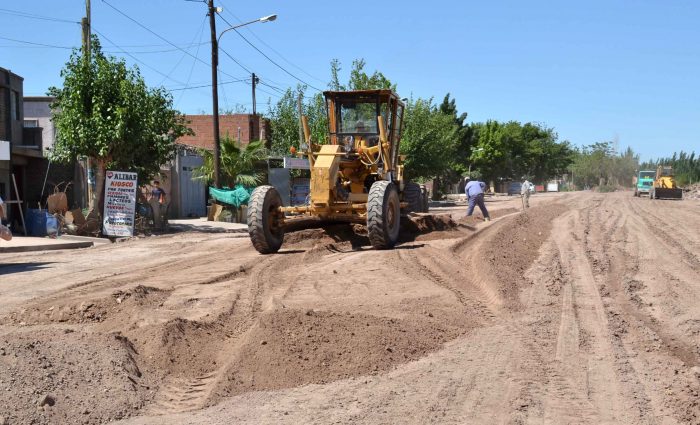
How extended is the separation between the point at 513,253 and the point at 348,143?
422 cm

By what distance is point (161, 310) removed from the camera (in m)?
8.72

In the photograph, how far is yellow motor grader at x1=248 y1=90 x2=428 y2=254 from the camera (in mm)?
14281

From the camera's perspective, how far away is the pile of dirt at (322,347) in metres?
6.32

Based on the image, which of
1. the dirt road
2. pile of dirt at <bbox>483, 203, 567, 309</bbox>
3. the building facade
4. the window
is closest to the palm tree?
the building facade

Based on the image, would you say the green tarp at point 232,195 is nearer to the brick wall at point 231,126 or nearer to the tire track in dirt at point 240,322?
the tire track in dirt at point 240,322

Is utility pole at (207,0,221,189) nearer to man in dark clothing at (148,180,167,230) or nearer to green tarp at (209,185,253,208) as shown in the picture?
green tarp at (209,185,253,208)

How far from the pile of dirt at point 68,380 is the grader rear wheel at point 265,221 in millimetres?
7423

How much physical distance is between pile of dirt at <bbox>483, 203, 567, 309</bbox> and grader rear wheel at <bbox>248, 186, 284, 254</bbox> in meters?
4.13

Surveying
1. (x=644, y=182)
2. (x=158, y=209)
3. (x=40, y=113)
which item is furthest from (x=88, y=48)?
(x=644, y=182)

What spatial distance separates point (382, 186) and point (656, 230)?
11.3m

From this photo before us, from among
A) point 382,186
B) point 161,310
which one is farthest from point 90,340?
point 382,186

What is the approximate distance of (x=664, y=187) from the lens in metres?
53.5

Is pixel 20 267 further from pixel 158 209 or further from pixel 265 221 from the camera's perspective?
pixel 158 209

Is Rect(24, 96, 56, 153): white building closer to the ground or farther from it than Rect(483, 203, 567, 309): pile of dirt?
farther from it
